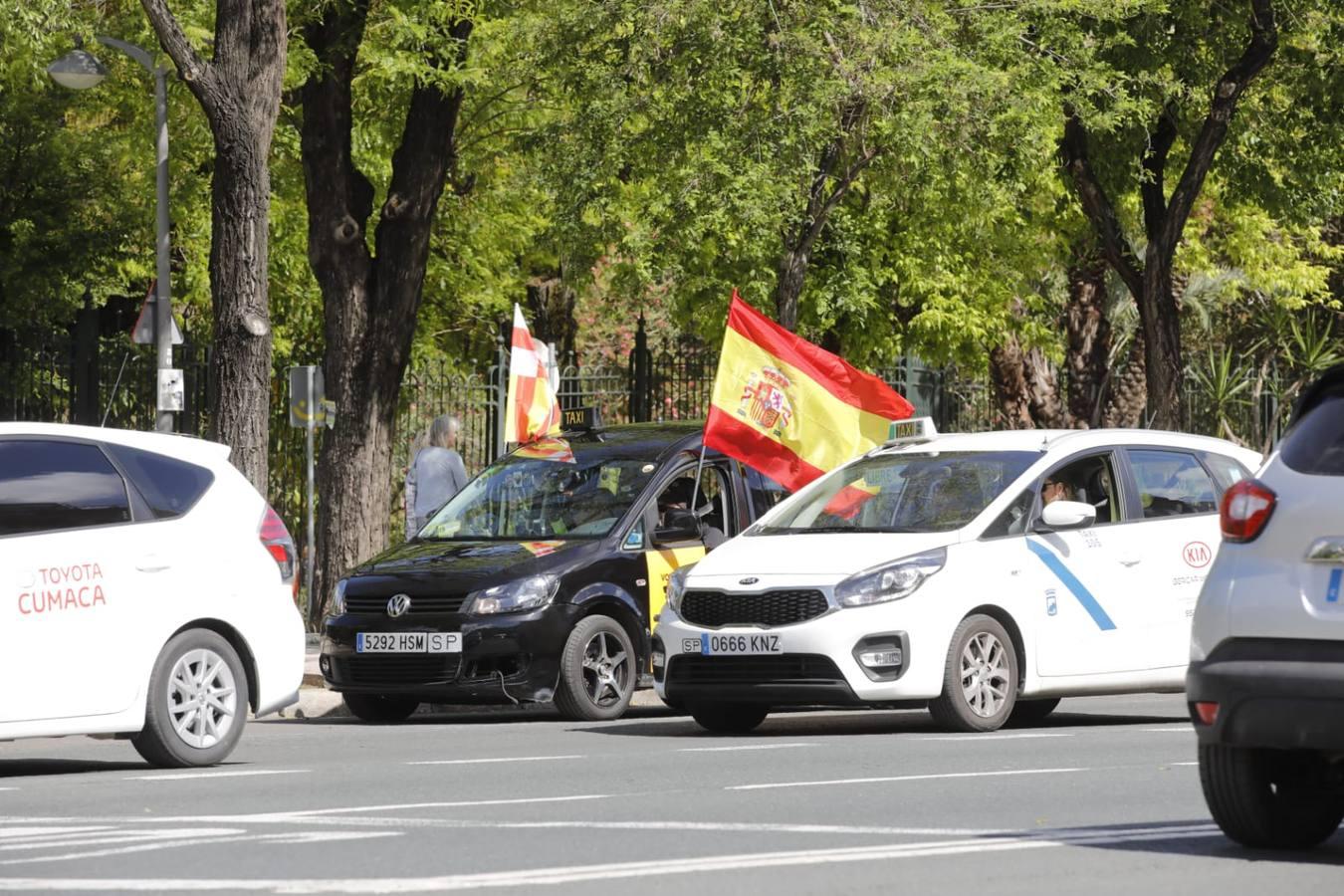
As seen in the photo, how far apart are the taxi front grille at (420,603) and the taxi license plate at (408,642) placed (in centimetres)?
14

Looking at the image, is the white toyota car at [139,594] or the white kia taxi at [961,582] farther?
the white kia taxi at [961,582]

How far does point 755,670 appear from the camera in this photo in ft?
40.8

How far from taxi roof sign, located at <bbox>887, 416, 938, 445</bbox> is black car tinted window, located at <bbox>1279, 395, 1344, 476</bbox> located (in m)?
6.48

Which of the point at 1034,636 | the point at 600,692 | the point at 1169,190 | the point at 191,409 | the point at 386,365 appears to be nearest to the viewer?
the point at 1034,636

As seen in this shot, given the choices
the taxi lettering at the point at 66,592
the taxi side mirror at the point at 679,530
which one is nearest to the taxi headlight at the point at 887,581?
the taxi side mirror at the point at 679,530

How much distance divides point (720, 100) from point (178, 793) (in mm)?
11475

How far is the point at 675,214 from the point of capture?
19984 mm

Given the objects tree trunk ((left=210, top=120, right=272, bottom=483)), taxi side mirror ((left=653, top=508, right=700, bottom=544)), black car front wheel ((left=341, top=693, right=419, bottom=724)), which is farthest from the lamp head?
taxi side mirror ((left=653, top=508, right=700, bottom=544))

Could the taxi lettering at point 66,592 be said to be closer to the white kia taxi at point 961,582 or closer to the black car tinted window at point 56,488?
the black car tinted window at point 56,488

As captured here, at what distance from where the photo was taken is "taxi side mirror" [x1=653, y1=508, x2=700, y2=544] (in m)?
14.5

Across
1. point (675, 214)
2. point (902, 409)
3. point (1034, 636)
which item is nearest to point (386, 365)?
point (675, 214)

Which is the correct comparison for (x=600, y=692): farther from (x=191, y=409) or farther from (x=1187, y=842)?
(x=191, y=409)

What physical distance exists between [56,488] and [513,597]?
392 cm

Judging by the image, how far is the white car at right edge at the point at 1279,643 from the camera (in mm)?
7070
